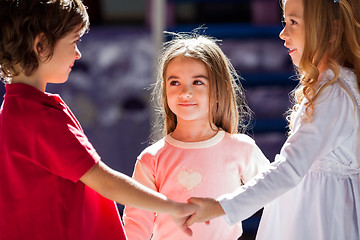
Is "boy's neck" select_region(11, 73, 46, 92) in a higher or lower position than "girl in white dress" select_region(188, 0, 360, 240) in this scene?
higher

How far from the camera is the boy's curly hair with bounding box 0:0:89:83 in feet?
4.40

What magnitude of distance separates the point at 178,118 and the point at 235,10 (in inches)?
82.1

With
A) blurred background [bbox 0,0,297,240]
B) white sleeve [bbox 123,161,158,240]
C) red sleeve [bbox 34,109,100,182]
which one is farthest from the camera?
blurred background [bbox 0,0,297,240]

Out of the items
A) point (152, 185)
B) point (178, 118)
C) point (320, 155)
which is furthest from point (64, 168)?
point (320, 155)

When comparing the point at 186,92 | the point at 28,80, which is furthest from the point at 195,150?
the point at 28,80

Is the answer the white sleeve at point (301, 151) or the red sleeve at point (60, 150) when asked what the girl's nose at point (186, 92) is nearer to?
the white sleeve at point (301, 151)

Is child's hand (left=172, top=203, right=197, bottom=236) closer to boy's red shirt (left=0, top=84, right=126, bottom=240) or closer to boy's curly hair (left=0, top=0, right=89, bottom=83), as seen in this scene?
boy's red shirt (left=0, top=84, right=126, bottom=240)

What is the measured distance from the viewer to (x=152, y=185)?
5.76ft

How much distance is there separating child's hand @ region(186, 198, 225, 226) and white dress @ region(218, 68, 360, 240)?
0.03 m

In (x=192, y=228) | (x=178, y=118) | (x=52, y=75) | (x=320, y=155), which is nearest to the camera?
(x=52, y=75)

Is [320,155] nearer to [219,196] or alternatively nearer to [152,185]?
[219,196]

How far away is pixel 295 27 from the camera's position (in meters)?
1.64

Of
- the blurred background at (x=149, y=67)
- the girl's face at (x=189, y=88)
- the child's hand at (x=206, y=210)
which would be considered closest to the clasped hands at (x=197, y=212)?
the child's hand at (x=206, y=210)

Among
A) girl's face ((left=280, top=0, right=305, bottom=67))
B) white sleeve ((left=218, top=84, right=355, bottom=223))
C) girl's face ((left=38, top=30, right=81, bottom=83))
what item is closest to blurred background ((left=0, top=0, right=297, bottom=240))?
girl's face ((left=280, top=0, right=305, bottom=67))
